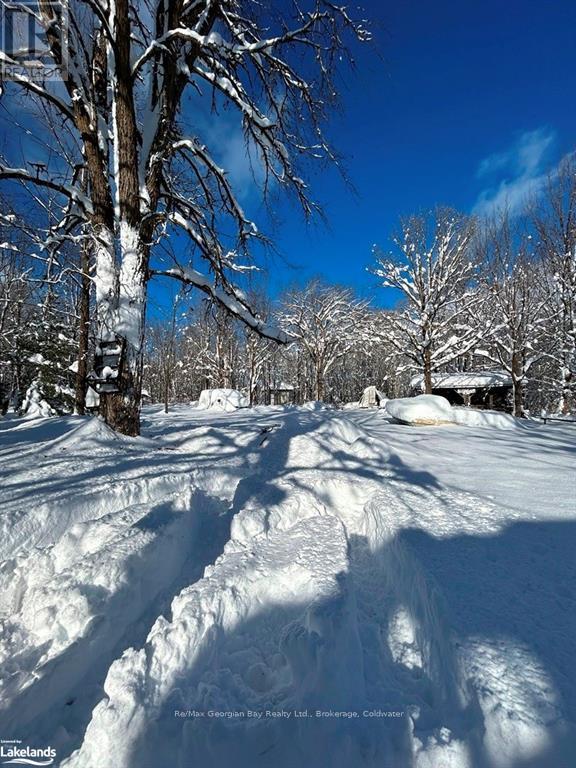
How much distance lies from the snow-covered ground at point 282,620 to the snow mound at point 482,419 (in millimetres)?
5117

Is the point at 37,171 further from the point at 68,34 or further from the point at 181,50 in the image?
the point at 181,50

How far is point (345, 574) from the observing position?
2260 mm

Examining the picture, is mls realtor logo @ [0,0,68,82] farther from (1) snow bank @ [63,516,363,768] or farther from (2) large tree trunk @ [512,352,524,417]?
(2) large tree trunk @ [512,352,524,417]

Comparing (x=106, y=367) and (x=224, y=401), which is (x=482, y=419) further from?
(x=224, y=401)

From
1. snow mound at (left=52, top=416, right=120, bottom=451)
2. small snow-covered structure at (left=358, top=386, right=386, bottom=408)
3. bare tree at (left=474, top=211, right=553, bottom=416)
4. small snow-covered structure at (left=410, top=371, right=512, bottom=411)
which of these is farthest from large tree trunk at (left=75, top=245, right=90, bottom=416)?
small snow-covered structure at (left=358, top=386, right=386, bottom=408)

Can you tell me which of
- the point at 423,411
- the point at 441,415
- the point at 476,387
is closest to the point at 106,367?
the point at 423,411

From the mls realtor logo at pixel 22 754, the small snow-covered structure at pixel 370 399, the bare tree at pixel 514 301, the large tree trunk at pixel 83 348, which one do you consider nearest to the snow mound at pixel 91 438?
the mls realtor logo at pixel 22 754

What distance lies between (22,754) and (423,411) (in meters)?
9.08

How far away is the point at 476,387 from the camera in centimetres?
2169

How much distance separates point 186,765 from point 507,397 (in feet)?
86.1

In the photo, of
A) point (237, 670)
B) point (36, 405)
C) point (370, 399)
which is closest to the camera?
point (237, 670)

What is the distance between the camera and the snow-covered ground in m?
1.28

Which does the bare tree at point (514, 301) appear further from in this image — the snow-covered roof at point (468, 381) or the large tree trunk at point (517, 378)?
the snow-covered roof at point (468, 381)

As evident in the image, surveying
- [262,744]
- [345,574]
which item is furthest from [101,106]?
[262,744]
